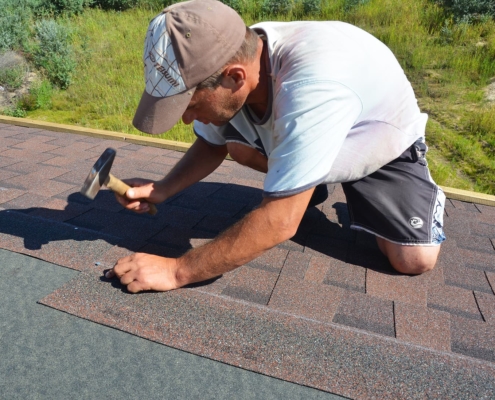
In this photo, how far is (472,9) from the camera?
21.2 ft

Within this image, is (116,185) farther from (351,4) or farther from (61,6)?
(61,6)

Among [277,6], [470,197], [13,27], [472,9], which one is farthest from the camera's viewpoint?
[277,6]

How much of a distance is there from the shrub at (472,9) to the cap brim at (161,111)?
6.12m

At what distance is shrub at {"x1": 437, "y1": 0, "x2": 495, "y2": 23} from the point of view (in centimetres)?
633

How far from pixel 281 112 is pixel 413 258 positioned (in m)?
1.06

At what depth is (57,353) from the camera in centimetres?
154

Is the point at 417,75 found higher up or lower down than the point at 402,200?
lower down

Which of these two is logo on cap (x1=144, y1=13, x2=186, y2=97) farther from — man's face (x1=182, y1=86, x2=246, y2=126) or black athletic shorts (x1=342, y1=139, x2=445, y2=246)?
black athletic shorts (x1=342, y1=139, x2=445, y2=246)

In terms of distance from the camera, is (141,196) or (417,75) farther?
(417,75)

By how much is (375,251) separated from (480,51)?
4612 millimetres

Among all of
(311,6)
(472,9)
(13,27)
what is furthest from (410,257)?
(13,27)

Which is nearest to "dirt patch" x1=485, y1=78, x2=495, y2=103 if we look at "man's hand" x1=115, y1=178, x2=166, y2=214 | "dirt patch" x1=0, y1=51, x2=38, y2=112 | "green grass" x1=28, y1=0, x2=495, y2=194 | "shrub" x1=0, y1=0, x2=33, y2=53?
"green grass" x1=28, y1=0, x2=495, y2=194

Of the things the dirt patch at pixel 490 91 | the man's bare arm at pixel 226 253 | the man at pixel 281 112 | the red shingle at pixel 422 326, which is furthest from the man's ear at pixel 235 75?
the dirt patch at pixel 490 91

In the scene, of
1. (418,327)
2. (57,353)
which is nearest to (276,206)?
(418,327)
